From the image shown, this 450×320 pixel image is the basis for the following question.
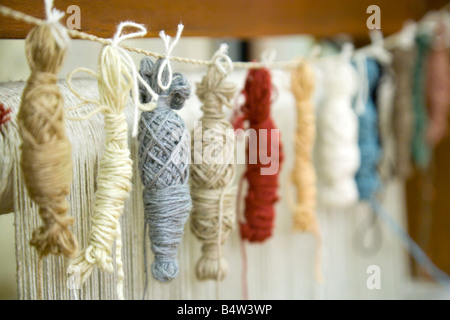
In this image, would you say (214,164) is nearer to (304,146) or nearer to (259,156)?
(259,156)

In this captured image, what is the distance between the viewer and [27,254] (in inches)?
25.2

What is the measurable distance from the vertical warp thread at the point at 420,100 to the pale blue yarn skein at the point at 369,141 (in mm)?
106

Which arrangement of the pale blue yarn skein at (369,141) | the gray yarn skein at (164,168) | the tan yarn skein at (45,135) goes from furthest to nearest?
the pale blue yarn skein at (369,141), the gray yarn skein at (164,168), the tan yarn skein at (45,135)

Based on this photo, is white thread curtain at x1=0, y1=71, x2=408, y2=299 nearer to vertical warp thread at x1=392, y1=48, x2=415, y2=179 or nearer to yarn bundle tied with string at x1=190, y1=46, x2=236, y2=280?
yarn bundle tied with string at x1=190, y1=46, x2=236, y2=280

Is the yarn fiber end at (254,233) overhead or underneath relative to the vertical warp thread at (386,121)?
underneath

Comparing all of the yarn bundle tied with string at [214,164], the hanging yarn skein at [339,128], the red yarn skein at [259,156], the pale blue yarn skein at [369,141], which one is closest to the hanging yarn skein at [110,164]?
the yarn bundle tied with string at [214,164]

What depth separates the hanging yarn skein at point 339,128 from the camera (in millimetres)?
939

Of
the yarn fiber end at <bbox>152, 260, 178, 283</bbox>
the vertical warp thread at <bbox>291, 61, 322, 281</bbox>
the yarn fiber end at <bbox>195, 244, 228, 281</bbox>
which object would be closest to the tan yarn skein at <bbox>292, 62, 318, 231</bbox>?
the vertical warp thread at <bbox>291, 61, 322, 281</bbox>

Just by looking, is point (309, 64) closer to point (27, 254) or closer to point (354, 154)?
point (354, 154)

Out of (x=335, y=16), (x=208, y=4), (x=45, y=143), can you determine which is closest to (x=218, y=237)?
(x=45, y=143)

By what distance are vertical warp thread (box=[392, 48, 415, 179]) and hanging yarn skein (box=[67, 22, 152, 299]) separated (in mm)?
715

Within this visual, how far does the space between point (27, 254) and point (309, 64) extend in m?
0.59

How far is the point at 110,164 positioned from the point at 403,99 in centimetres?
76

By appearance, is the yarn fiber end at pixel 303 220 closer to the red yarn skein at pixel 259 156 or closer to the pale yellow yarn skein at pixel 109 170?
the red yarn skein at pixel 259 156
